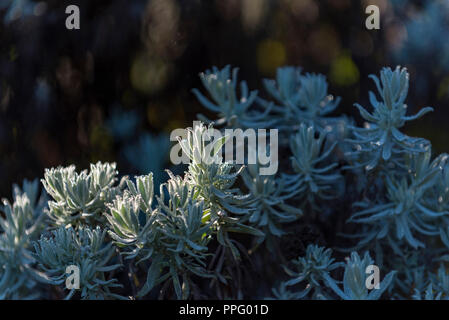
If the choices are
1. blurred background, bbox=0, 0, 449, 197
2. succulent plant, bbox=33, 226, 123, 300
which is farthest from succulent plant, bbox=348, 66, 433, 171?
succulent plant, bbox=33, 226, 123, 300

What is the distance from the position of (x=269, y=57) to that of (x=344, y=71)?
0.14 meters

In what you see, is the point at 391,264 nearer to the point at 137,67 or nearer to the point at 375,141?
the point at 375,141

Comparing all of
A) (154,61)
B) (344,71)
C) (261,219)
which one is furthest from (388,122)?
(154,61)

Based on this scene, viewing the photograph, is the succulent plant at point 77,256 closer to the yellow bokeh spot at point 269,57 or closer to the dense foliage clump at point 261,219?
the dense foliage clump at point 261,219

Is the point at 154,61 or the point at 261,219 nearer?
the point at 261,219

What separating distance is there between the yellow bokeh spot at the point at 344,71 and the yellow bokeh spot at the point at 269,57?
10 cm

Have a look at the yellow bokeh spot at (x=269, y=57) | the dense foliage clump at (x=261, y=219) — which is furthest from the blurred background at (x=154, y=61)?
the dense foliage clump at (x=261, y=219)

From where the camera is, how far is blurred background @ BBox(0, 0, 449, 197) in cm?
85

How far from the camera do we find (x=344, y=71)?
0.96 m

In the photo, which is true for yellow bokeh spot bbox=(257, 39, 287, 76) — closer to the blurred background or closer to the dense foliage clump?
the blurred background

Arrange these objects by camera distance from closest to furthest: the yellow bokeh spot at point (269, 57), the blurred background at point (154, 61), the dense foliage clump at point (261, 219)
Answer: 1. the dense foliage clump at point (261, 219)
2. the blurred background at point (154, 61)
3. the yellow bokeh spot at point (269, 57)

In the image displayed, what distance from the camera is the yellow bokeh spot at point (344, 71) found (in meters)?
0.93

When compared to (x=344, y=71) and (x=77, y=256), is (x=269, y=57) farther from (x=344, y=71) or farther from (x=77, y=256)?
(x=77, y=256)
